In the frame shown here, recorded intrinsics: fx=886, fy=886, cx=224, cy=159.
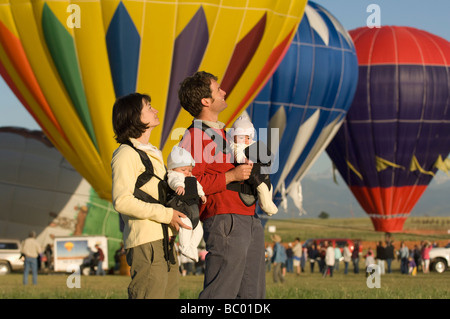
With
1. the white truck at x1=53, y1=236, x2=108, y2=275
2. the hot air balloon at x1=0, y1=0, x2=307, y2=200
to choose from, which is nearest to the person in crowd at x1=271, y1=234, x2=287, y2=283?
the hot air balloon at x1=0, y1=0, x2=307, y2=200

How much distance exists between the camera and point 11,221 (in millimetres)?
31625

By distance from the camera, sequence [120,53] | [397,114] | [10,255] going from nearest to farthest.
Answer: [120,53], [10,255], [397,114]

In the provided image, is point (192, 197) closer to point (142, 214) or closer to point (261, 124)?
point (142, 214)

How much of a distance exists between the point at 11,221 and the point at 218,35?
17.7 m

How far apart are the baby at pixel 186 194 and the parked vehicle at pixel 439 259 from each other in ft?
77.7

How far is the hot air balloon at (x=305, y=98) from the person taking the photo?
81.7 feet

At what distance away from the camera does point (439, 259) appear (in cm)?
2792

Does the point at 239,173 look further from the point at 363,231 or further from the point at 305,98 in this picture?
the point at 363,231

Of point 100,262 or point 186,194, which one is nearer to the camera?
point 186,194

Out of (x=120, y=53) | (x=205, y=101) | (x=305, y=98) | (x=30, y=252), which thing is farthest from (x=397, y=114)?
(x=205, y=101)

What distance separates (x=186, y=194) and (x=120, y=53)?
1144 centimetres

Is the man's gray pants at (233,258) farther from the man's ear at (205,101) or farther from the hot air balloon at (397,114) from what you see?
the hot air balloon at (397,114)

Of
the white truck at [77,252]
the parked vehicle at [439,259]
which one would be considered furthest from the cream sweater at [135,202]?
the parked vehicle at [439,259]

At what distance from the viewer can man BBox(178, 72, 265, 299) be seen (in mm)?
5223
